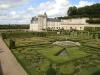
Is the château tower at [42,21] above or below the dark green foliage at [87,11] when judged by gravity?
below

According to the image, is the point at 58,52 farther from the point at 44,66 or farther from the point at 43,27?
the point at 43,27

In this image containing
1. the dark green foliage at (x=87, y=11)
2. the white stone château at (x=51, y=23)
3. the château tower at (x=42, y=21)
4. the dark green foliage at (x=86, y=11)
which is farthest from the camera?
the château tower at (x=42, y=21)

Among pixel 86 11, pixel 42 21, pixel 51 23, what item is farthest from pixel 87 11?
pixel 42 21

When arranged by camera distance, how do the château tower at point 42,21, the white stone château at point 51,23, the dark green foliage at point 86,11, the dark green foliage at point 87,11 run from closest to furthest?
the white stone château at point 51,23 < the dark green foliage at point 86,11 < the dark green foliage at point 87,11 < the château tower at point 42,21

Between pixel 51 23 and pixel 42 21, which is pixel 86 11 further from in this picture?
pixel 42 21

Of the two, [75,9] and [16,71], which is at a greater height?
[75,9]

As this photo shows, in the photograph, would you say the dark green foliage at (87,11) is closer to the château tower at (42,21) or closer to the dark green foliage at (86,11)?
the dark green foliage at (86,11)

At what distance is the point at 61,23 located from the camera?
236 ft

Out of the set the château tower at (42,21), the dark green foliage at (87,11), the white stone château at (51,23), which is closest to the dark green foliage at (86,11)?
the dark green foliage at (87,11)

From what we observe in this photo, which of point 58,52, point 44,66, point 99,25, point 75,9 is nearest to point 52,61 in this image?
point 44,66

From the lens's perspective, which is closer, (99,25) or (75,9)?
(99,25)

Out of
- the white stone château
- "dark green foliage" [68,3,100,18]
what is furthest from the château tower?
"dark green foliage" [68,3,100,18]

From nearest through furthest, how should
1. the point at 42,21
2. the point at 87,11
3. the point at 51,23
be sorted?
the point at 87,11 → the point at 42,21 → the point at 51,23

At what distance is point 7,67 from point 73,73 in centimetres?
469
